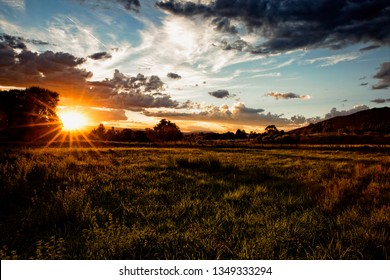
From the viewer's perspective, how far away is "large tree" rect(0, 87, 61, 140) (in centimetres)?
5325

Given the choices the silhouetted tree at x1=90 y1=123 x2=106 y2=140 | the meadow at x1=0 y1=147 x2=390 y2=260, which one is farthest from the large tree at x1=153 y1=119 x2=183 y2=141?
the meadow at x1=0 y1=147 x2=390 y2=260

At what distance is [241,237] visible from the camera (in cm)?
504

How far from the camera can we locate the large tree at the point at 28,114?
53.2 meters

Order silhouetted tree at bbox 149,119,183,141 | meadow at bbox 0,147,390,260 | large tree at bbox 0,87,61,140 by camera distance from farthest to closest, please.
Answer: silhouetted tree at bbox 149,119,183,141 → large tree at bbox 0,87,61,140 → meadow at bbox 0,147,390,260

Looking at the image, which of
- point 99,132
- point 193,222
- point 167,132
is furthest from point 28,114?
point 193,222

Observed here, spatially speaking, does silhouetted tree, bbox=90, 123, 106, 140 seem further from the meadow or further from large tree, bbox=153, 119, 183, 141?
the meadow

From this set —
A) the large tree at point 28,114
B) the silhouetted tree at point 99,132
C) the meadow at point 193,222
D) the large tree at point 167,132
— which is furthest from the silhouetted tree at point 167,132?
the meadow at point 193,222

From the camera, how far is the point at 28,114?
58.6 m

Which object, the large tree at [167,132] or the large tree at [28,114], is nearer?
the large tree at [28,114]

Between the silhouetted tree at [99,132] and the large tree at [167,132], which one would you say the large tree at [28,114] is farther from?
the large tree at [167,132]

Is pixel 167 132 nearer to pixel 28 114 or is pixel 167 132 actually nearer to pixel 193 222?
pixel 28 114

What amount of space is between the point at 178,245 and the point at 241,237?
42.7 inches

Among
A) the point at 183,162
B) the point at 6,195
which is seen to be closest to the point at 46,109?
the point at 183,162
